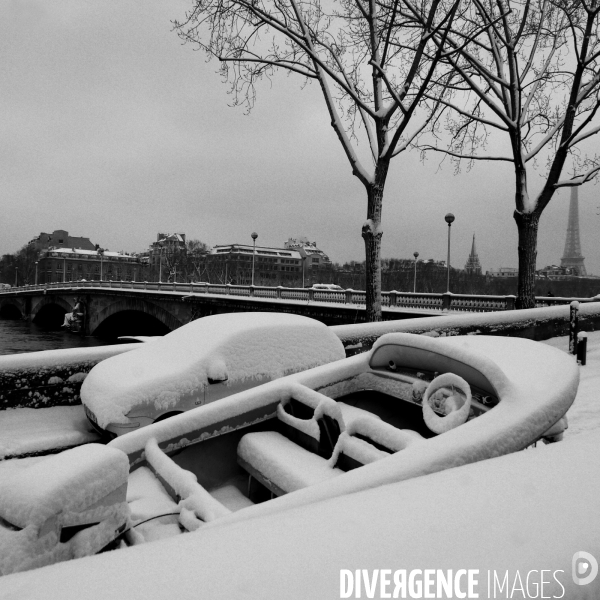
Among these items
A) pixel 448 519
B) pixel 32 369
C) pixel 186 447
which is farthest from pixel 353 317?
pixel 448 519

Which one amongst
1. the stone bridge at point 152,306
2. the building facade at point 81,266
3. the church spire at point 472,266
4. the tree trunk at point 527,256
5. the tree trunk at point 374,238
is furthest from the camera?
the building facade at point 81,266

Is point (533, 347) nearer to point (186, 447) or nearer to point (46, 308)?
point (186, 447)

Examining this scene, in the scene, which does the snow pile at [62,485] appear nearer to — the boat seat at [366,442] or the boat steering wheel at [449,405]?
the boat seat at [366,442]

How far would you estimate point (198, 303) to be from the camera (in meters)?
33.2

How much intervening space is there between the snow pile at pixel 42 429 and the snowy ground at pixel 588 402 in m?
5.29

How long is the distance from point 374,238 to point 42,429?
9755 millimetres

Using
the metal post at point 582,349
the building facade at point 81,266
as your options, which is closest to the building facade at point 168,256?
the building facade at point 81,266

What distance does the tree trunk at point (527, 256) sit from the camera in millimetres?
15070

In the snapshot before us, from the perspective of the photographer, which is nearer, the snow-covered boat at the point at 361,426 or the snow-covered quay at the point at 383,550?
the snow-covered quay at the point at 383,550

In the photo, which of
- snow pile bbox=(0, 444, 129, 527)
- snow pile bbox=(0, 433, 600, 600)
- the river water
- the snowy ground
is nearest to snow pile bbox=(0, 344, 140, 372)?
snow pile bbox=(0, 444, 129, 527)

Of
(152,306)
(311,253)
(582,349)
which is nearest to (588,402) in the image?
(582,349)

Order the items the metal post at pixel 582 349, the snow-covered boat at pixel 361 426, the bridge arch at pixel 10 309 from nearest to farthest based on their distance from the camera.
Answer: the snow-covered boat at pixel 361 426 → the metal post at pixel 582 349 → the bridge arch at pixel 10 309

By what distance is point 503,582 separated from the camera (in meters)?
1.36

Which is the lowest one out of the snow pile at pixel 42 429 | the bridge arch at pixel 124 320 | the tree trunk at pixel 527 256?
the bridge arch at pixel 124 320
